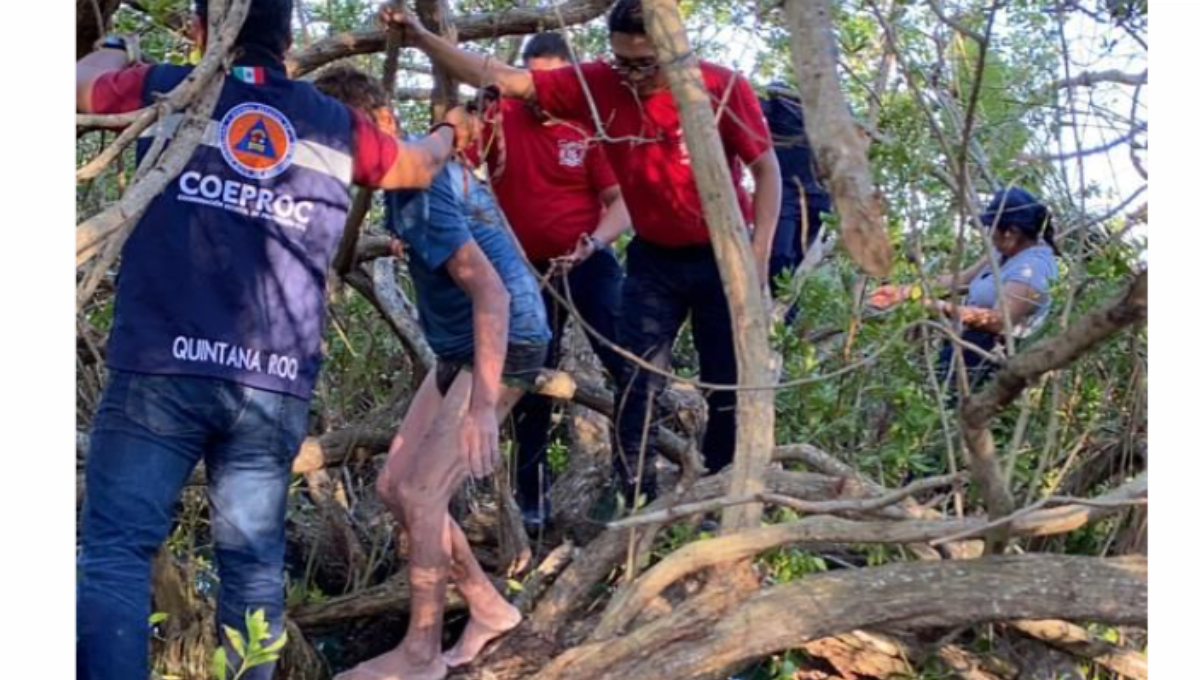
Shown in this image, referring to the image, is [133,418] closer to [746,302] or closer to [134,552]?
[134,552]

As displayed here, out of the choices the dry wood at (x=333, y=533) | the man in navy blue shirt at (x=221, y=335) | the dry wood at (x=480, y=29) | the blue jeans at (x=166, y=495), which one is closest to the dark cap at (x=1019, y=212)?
the dry wood at (x=480, y=29)

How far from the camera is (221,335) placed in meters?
3.47

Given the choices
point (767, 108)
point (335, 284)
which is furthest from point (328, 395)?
point (767, 108)

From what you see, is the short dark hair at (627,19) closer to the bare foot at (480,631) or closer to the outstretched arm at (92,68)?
the outstretched arm at (92,68)

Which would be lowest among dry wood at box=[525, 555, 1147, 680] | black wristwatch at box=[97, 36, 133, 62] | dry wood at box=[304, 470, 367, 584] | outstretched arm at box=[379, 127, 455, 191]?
dry wood at box=[304, 470, 367, 584]

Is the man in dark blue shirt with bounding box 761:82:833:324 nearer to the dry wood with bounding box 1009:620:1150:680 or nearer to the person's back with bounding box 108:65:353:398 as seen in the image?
→ the dry wood with bounding box 1009:620:1150:680

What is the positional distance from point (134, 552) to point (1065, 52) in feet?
7.94

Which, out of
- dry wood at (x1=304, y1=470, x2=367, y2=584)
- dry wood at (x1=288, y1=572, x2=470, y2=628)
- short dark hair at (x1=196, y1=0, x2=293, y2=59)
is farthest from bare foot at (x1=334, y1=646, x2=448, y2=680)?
short dark hair at (x1=196, y1=0, x2=293, y2=59)

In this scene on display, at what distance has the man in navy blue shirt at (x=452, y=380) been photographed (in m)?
4.14

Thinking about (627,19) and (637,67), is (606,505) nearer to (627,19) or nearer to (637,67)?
(637,67)

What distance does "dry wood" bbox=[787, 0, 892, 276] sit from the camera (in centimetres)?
275

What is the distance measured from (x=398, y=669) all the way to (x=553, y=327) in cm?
154

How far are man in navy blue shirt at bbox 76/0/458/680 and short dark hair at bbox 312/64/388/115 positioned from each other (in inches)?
12.2

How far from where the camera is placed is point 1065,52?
12.6ft
